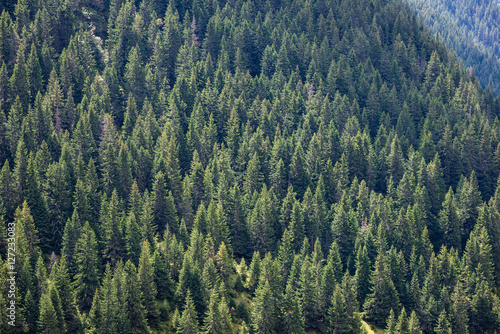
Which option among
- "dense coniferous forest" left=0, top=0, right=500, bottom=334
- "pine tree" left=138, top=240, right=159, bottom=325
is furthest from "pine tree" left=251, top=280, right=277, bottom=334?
"pine tree" left=138, top=240, right=159, bottom=325

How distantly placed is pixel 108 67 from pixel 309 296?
312 ft

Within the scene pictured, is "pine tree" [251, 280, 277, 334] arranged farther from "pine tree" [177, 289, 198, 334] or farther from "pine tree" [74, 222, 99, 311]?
"pine tree" [74, 222, 99, 311]

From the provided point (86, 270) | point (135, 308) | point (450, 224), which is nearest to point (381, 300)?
point (450, 224)

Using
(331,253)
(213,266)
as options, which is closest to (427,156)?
(331,253)

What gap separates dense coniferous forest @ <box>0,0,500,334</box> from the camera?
94.1 m

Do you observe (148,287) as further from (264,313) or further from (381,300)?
(381,300)

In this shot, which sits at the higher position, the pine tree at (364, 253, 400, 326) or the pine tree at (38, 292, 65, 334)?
the pine tree at (364, 253, 400, 326)

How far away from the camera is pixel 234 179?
127250 mm

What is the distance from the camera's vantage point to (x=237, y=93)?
534ft

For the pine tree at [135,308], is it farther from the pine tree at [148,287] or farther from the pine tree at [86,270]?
the pine tree at [86,270]

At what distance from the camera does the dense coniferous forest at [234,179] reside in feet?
309

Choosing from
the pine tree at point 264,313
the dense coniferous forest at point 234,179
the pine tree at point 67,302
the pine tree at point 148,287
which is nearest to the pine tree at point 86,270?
the dense coniferous forest at point 234,179

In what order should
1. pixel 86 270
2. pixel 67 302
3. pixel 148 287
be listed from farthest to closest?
pixel 86 270 → pixel 148 287 → pixel 67 302

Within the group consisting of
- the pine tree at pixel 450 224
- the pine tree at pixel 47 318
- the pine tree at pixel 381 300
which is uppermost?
the pine tree at pixel 450 224
